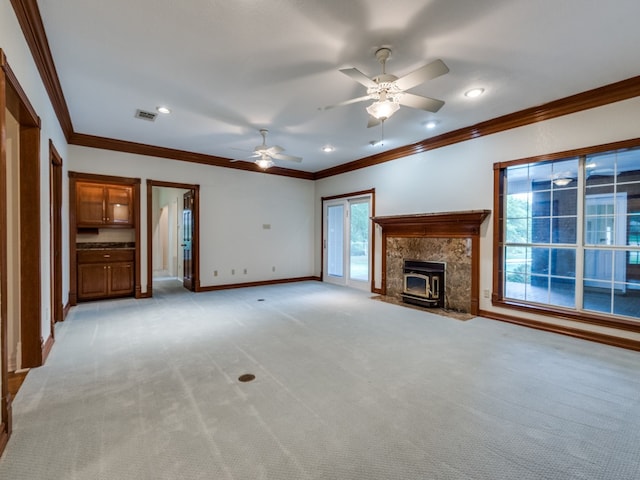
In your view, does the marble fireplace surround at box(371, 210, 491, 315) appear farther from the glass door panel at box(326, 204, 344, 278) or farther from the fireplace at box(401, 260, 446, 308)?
the glass door panel at box(326, 204, 344, 278)

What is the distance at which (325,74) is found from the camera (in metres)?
3.12

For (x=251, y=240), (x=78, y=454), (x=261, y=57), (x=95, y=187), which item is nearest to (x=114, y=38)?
(x=261, y=57)

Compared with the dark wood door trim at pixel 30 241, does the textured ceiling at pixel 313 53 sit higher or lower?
higher

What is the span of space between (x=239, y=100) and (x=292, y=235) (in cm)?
430

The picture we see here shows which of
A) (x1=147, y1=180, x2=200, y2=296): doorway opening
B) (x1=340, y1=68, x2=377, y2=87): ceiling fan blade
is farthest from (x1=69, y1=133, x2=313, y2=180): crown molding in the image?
(x1=340, y1=68, x2=377, y2=87): ceiling fan blade

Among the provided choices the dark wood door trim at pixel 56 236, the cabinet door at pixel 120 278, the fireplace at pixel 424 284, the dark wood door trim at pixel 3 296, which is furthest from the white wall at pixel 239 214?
the dark wood door trim at pixel 3 296

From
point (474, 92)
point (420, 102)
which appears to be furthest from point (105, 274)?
point (474, 92)

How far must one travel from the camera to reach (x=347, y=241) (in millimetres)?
7086

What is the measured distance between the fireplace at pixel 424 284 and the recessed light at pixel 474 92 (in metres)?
2.58

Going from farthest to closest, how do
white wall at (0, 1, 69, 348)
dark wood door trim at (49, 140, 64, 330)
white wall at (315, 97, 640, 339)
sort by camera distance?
dark wood door trim at (49, 140, 64, 330) → white wall at (315, 97, 640, 339) → white wall at (0, 1, 69, 348)

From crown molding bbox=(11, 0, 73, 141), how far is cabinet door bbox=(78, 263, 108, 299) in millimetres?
2657

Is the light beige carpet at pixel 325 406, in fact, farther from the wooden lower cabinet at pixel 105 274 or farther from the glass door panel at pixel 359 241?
the glass door panel at pixel 359 241

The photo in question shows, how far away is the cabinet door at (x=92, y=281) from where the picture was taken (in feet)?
17.3

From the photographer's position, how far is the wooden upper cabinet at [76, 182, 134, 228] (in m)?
5.48
